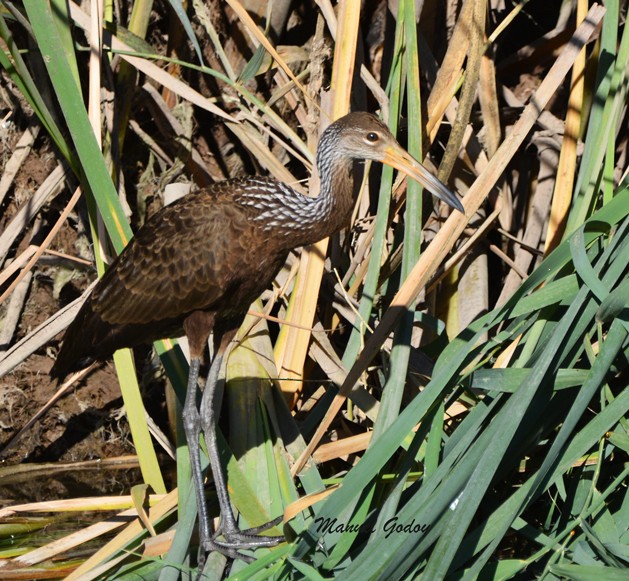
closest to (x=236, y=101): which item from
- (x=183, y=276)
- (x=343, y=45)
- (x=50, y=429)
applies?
(x=343, y=45)

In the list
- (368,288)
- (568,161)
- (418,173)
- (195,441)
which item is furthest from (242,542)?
(568,161)

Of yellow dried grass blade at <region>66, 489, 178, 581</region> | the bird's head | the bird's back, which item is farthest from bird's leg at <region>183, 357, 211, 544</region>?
the bird's head

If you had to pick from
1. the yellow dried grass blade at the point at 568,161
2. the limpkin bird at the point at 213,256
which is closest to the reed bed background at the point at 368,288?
the yellow dried grass blade at the point at 568,161

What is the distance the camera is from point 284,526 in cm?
303

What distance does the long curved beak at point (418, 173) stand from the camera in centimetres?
337

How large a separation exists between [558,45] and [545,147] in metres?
0.53

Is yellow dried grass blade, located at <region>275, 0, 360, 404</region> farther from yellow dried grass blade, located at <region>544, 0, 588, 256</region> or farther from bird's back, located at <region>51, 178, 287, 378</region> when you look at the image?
yellow dried grass blade, located at <region>544, 0, 588, 256</region>

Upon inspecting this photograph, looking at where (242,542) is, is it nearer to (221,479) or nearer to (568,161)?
(221,479)

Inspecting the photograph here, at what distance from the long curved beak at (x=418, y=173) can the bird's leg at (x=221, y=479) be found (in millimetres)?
1041

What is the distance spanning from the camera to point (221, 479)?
345 cm

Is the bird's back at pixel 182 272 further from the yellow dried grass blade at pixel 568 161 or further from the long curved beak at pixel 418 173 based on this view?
the yellow dried grass blade at pixel 568 161

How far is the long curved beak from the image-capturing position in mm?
3371

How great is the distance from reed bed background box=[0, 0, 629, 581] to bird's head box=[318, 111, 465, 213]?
7 cm

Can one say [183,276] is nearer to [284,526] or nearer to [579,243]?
[284,526]
